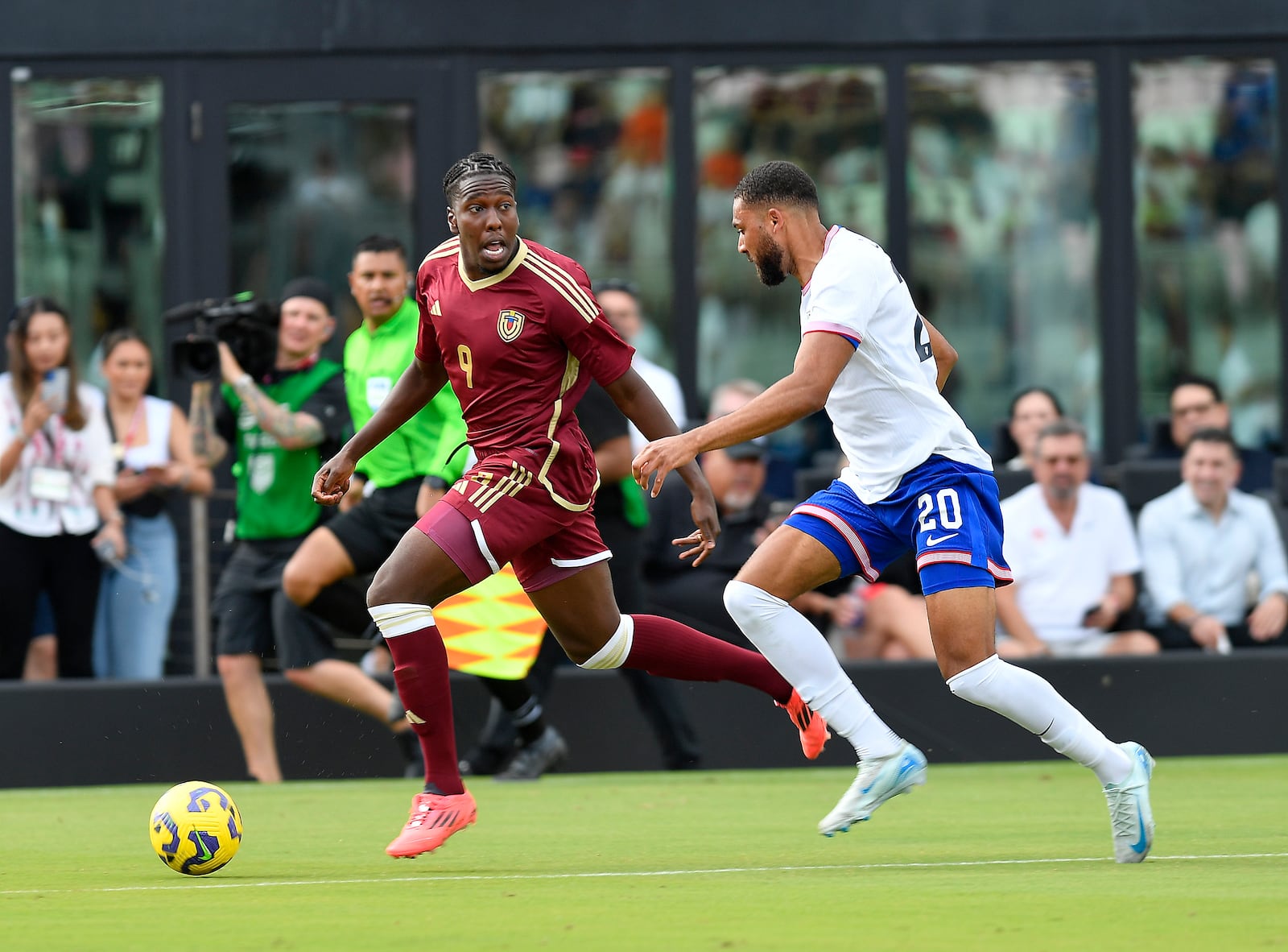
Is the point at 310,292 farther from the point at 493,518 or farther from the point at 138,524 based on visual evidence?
the point at 493,518

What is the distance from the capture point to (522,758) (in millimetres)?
9555

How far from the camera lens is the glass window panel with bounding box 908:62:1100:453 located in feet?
43.0

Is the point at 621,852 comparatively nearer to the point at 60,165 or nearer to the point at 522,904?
the point at 522,904

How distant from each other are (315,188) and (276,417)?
11.6 ft

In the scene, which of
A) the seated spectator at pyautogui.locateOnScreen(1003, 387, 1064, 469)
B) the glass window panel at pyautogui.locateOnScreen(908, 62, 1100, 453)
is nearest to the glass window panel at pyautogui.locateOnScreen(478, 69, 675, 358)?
the glass window panel at pyautogui.locateOnScreen(908, 62, 1100, 453)

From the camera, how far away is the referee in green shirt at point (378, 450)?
9.20 meters

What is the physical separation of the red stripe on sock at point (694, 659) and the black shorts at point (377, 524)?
212 centimetres

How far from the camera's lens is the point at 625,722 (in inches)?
403

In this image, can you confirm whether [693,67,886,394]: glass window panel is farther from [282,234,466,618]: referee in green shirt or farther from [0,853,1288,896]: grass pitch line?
[0,853,1288,896]: grass pitch line

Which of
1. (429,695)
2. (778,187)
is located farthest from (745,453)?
(429,695)

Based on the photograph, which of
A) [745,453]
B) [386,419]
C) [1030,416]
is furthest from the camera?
[1030,416]

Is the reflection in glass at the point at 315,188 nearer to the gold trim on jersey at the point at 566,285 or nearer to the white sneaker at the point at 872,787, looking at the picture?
the gold trim on jersey at the point at 566,285

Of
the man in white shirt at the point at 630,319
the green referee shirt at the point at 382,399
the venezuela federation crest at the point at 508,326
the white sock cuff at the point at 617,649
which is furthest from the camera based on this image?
the man in white shirt at the point at 630,319

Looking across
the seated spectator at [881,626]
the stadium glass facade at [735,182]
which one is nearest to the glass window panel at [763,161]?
the stadium glass facade at [735,182]
